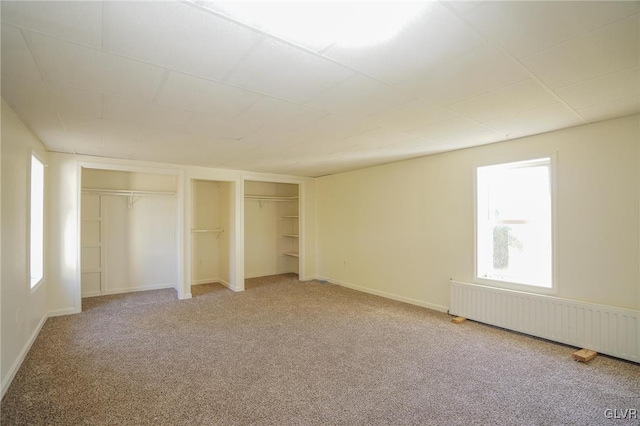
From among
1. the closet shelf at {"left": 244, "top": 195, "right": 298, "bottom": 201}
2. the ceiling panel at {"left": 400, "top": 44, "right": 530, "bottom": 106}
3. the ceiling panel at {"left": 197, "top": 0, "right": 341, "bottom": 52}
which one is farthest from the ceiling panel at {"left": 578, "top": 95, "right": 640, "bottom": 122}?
the closet shelf at {"left": 244, "top": 195, "right": 298, "bottom": 201}

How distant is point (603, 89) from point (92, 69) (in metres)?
3.62

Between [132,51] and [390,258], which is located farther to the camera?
[390,258]

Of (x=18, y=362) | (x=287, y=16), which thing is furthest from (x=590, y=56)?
(x=18, y=362)

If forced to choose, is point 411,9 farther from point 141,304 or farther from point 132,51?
Answer: point 141,304

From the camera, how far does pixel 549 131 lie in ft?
11.4

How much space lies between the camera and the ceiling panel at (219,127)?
2.97 metres

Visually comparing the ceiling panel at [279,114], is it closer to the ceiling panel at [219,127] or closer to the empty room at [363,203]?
the empty room at [363,203]

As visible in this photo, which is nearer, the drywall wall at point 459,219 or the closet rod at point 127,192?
the drywall wall at point 459,219

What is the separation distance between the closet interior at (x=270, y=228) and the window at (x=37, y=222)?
3.52 metres

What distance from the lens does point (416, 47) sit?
174cm

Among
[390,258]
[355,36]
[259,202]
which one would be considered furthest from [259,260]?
[355,36]

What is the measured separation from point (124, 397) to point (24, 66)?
7.86 feet

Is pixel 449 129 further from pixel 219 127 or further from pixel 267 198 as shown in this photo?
pixel 267 198

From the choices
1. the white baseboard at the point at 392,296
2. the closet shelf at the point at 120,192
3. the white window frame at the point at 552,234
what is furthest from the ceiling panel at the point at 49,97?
the white baseboard at the point at 392,296
